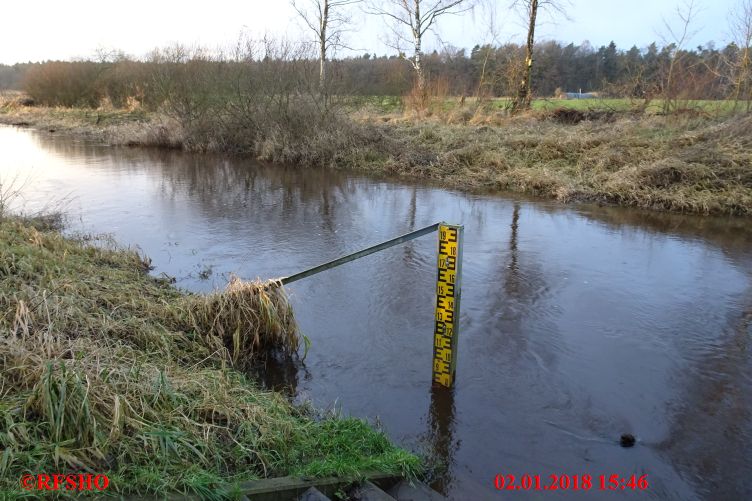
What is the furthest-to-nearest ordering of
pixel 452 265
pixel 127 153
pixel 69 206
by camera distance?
pixel 127 153 → pixel 69 206 → pixel 452 265

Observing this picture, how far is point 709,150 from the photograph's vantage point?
13.5 meters

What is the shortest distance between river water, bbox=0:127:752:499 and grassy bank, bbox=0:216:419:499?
0.56 metres

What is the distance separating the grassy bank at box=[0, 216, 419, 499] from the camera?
3064 mm

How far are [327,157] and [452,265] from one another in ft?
49.9

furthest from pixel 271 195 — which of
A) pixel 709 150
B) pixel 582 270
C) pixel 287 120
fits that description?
pixel 709 150

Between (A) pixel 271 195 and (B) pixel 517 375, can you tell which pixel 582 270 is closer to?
(B) pixel 517 375

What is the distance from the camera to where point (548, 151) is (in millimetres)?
16453

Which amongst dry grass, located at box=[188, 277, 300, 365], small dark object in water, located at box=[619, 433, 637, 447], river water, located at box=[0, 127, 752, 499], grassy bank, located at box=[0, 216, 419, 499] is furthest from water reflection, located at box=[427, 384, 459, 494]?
dry grass, located at box=[188, 277, 300, 365]

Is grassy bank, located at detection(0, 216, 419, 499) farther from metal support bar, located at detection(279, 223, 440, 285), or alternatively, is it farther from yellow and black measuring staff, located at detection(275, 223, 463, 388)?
yellow and black measuring staff, located at detection(275, 223, 463, 388)
